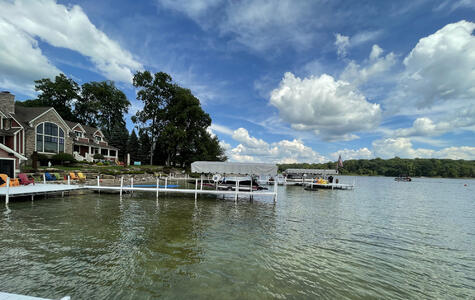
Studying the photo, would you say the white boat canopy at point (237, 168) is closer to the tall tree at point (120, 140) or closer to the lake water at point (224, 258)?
the lake water at point (224, 258)

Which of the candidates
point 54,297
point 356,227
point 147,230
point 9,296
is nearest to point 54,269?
point 54,297

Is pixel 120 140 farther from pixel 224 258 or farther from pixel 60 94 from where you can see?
pixel 224 258

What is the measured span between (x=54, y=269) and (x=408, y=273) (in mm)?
10451

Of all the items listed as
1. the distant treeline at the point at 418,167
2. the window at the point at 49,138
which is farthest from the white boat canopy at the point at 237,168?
the distant treeline at the point at 418,167

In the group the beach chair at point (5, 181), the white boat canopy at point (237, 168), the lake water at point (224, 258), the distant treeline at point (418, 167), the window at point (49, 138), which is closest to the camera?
the lake water at point (224, 258)

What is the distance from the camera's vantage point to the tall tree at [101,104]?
174 feet

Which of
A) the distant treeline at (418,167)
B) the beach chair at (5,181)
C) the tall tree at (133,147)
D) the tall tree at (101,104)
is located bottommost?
the distant treeline at (418,167)

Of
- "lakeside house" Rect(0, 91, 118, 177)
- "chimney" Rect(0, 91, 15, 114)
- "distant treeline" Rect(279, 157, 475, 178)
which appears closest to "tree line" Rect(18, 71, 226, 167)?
"lakeside house" Rect(0, 91, 118, 177)

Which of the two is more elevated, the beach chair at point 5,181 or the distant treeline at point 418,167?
the beach chair at point 5,181

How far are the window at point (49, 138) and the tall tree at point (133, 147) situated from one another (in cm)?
1704

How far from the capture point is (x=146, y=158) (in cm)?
5056

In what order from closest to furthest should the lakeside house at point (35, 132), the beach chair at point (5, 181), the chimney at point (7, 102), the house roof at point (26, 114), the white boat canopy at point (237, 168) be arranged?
the beach chair at point (5, 181) < the white boat canopy at point (237, 168) < the lakeside house at point (35, 132) < the chimney at point (7, 102) < the house roof at point (26, 114)

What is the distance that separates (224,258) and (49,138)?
3688 centimetres

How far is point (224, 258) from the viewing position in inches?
259
